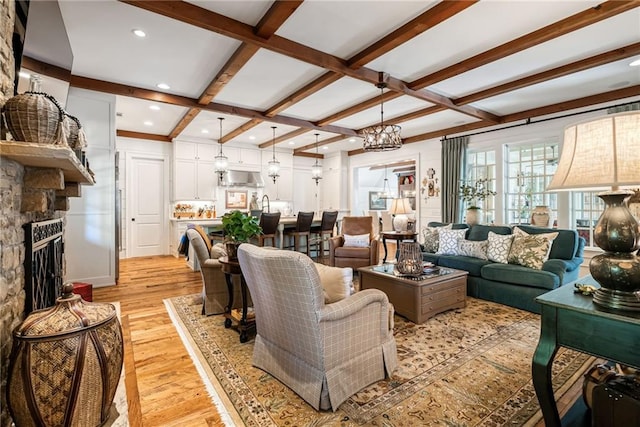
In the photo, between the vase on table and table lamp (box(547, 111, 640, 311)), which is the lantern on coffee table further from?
the vase on table

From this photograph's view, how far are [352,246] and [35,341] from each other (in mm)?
4380

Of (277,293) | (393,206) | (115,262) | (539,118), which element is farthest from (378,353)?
(539,118)

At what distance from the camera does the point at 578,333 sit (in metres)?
1.36

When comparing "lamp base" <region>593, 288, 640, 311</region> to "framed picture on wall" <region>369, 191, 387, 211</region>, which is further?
"framed picture on wall" <region>369, 191, 387, 211</region>

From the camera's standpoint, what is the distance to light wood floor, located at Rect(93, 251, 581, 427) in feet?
6.03

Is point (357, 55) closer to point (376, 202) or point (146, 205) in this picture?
point (146, 205)

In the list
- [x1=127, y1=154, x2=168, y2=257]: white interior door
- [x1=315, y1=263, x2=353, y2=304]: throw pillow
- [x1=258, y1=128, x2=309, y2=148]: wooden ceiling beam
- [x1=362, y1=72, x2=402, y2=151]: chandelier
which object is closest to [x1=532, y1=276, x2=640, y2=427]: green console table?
[x1=315, y1=263, x2=353, y2=304]: throw pillow

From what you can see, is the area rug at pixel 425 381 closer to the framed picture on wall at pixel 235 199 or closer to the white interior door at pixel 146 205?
the white interior door at pixel 146 205

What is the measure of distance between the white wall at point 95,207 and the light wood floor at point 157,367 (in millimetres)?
375

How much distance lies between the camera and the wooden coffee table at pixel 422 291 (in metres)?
3.16

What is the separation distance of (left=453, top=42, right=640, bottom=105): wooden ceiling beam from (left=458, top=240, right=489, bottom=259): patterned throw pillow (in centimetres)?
208

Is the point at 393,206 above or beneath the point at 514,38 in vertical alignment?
beneath

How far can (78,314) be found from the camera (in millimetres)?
1538

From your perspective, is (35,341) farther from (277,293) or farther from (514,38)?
(514,38)
